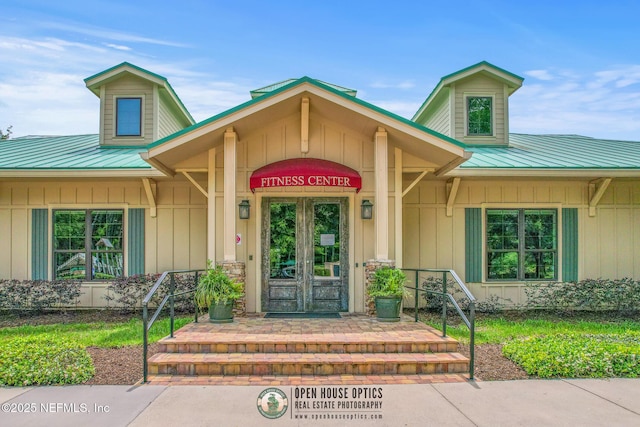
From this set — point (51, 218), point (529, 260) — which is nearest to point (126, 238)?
point (51, 218)

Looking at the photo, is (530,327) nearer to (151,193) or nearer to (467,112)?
(467,112)

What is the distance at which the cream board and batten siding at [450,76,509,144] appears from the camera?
40.7 ft

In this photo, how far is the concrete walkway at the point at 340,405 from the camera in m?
4.61

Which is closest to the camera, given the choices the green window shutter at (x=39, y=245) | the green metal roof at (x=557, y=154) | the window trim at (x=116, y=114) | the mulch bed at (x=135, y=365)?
the mulch bed at (x=135, y=365)

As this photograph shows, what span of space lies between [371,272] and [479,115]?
6.29 m

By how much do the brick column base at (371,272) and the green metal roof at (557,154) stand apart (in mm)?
2805

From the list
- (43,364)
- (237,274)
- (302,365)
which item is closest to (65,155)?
(237,274)

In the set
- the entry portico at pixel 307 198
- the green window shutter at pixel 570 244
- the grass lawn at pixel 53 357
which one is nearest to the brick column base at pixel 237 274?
the entry portico at pixel 307 198

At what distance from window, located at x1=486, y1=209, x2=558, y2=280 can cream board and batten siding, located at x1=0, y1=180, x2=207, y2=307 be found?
6.32 m

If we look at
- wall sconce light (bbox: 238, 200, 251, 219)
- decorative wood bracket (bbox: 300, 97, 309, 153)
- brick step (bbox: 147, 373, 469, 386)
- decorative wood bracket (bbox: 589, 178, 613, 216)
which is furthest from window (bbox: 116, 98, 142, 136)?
decorative wood bracket (bbox: 589, 178, 613, 216)

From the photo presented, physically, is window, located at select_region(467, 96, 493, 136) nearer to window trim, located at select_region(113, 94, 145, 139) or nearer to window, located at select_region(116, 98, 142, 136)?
window trim, located at select_region(113, 94, 145, 139)

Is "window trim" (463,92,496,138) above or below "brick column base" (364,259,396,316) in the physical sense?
above

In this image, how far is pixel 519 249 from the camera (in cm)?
1081

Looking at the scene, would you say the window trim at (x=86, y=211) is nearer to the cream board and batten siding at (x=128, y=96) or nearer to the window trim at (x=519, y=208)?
the cream board and batten siding at (x=128, y=96)
